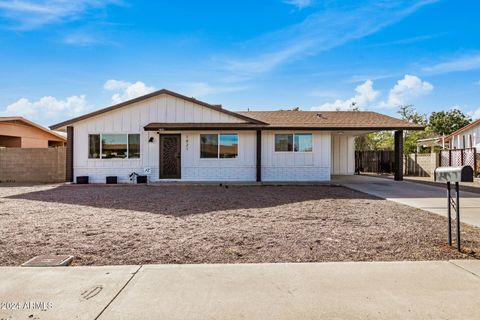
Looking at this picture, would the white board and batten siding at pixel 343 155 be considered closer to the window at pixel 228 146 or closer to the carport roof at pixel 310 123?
the carport roof at pixel 310 123

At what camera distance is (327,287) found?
3430 mm

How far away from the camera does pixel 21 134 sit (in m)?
23.3

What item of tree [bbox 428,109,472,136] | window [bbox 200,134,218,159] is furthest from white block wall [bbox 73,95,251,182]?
tree [bbox 428,109,472,136]

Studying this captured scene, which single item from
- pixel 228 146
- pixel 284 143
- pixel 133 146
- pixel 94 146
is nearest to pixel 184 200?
pixel 228 146

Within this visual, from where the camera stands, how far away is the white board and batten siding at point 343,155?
816 inches

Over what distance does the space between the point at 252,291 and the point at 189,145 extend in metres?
12.7

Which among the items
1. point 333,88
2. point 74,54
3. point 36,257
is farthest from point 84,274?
point 333,88

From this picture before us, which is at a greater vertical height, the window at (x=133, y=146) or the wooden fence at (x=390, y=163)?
the window at (x=133, y=146)

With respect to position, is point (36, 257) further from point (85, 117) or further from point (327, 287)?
point (85, 117)

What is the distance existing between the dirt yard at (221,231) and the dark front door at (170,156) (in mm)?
5806

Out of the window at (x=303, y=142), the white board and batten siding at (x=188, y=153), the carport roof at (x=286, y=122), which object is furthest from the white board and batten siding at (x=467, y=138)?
the white board and batten siding at (x=188, y=153)

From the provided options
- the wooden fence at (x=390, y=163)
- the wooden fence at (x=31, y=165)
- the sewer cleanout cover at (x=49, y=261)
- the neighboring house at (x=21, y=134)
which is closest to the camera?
the sewer cleanout cover at (x=49, y=261)

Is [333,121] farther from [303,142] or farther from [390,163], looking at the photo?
[390,163]

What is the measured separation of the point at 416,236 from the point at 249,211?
12.5 feet
